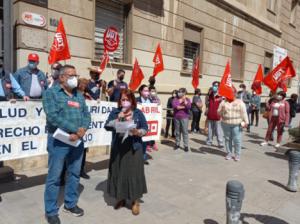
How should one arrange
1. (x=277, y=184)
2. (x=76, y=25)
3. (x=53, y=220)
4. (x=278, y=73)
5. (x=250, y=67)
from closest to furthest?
(x=53, y=220), (x=277, y=184), (x=76, y=25), (x=278, y=73), (x=250, y=67)

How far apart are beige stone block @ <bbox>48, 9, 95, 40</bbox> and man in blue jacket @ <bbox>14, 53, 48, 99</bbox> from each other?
8.15 ft

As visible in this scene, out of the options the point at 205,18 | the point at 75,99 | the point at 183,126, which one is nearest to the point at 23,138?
the point at 75,99

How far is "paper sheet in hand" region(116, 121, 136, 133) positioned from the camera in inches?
150

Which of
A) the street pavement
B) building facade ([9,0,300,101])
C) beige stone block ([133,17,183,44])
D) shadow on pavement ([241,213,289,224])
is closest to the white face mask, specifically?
the street pavement

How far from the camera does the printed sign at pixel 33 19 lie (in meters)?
6.95

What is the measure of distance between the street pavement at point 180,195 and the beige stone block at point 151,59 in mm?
4298

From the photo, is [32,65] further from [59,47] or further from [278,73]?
[278,73]

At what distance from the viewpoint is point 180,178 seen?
18.5 feet

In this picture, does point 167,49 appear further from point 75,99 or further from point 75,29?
point 75,99

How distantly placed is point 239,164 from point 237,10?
11558 millimetres

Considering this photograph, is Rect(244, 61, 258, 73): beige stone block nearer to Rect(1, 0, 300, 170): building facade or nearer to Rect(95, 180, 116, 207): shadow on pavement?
Rect(1, 0, 300, 170): building facade

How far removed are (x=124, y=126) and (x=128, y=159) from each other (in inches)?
19.1

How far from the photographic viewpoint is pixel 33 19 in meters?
7.10

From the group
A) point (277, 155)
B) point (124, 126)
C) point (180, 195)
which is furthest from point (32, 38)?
point (277, 155)
